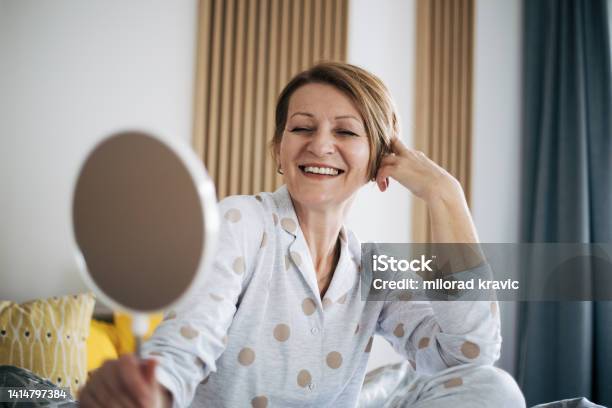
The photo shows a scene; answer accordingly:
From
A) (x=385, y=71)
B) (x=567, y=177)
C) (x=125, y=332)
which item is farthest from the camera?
(x=385, y=71)

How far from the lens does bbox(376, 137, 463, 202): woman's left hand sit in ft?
4.46

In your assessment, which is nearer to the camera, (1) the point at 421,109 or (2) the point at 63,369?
(2) the point at 63,369

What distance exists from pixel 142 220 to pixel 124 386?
0.62 feet

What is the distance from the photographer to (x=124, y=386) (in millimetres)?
596

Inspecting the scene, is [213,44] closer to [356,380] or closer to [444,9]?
[444,9]

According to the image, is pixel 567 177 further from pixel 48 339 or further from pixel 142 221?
pixel 142 221

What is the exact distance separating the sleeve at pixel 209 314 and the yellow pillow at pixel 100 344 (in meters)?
1.39

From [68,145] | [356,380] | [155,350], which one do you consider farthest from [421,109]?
[155,350]

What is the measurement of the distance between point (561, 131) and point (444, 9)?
3.85 ft

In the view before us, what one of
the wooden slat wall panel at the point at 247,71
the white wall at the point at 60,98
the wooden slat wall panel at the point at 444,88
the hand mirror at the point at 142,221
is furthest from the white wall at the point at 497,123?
the hand mirror at the point at 142,221

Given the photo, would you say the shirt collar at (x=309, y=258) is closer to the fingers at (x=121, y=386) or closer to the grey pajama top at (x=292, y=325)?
the grey pajama top at (x=292, y=325)

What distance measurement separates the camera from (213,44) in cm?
320

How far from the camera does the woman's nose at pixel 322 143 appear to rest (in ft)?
4.25

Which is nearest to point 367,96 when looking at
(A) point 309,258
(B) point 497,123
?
(A) point 309,258
